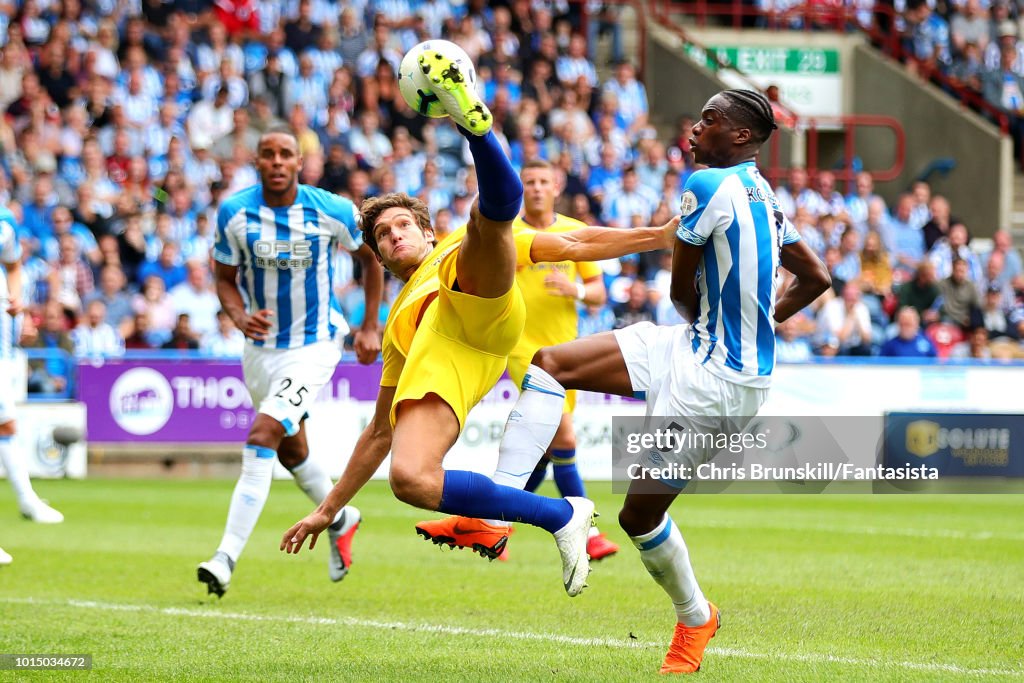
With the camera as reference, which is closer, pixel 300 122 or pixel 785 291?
pixel 785 291

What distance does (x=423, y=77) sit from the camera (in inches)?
195

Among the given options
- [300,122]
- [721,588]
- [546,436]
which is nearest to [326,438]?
[300,122]

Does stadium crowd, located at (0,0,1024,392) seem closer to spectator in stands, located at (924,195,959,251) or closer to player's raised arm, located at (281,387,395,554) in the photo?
spectator in stands, located at (924,195,959,251)

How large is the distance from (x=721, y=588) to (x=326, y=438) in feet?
26.7

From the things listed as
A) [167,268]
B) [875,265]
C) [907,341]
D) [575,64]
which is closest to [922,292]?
[875,265]

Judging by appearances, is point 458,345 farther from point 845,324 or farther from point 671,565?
point 845,324

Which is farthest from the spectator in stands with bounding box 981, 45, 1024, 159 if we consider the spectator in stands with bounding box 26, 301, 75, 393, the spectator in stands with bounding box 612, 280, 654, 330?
the spectator in stands with bounding box 26, 301, 75, 393

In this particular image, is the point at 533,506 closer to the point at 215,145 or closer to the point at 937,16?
the point at 215,145

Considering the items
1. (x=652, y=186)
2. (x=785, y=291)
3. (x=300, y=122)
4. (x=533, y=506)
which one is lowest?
(x=652, y=186)

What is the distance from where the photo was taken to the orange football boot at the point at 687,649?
580 cm

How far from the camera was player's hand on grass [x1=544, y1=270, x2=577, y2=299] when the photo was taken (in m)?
9.23

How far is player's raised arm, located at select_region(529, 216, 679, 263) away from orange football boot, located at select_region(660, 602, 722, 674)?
5.09 feet

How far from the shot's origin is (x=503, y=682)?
18.0 ft

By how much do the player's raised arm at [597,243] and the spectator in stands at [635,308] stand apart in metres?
10.4
